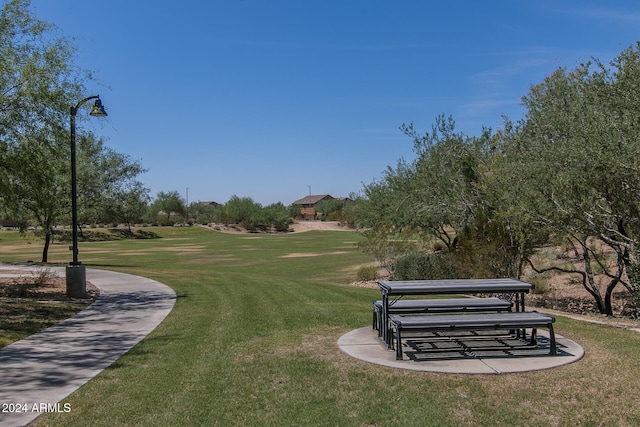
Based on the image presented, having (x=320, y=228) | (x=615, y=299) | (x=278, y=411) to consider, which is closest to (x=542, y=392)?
(x=278, y=411)

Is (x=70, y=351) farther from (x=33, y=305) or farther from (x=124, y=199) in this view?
(x=124, y=199)

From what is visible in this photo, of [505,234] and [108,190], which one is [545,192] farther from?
[108,190]

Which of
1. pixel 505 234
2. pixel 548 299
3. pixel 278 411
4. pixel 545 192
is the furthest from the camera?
pixel 548 299

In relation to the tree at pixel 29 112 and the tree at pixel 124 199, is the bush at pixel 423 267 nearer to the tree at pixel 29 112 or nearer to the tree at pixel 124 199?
the tree at pixel 29 112

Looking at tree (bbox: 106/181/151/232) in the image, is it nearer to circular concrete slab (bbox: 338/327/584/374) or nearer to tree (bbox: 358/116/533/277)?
tree (bbox: 358/116/533/277)

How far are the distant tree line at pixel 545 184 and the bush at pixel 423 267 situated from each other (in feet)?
0.35

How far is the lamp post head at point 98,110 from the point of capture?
1279 cm

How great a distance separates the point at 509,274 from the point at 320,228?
94.4 metres

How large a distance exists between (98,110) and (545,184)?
1047 cm

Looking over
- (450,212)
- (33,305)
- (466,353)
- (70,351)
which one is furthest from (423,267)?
(70,351)

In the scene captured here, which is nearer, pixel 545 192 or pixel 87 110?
pixel 545 192

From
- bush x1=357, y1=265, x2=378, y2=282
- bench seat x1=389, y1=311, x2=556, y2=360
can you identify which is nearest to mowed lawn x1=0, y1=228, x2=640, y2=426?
bench seat x1=389, y1=311, x2=556, y2=360

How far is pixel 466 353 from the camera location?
6523 mm

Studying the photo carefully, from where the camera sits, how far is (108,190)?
38094 millimetres
